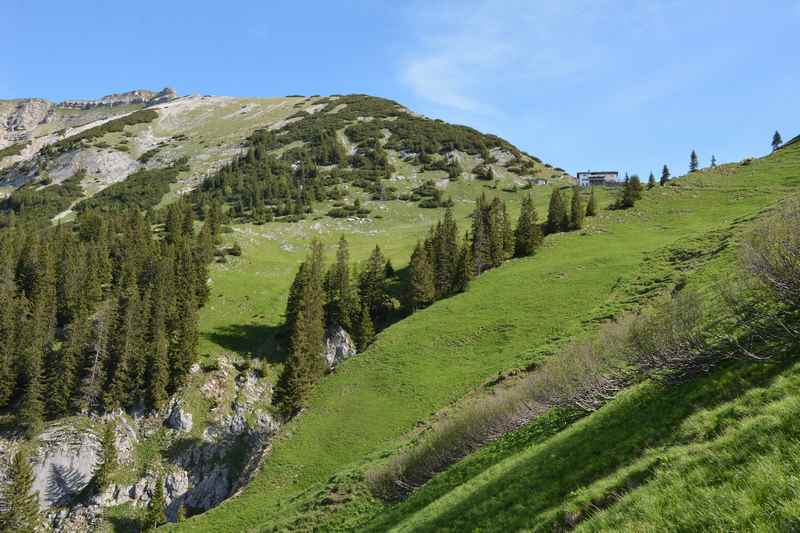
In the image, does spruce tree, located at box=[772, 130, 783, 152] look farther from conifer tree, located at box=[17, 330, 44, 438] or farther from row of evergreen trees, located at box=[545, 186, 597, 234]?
conifer tree, located at box=[17, 330, 44, 438]

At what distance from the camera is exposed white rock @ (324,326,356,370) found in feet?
237

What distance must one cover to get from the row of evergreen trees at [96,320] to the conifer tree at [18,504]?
31.6 feet

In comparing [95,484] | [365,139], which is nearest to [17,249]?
[95,484]

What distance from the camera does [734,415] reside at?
1257 centimetres

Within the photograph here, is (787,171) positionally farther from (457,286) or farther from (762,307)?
(762,307)

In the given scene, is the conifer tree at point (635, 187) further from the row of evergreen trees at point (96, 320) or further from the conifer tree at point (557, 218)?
the row of evergreen trees at point (96, 320)

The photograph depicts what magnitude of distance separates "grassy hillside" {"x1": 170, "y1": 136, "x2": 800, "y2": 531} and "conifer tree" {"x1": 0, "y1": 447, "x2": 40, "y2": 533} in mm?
20967

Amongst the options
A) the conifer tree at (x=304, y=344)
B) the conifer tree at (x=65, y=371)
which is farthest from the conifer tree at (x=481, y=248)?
the conifer tree at (x=65, y=371)

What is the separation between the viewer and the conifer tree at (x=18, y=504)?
46.2 meters

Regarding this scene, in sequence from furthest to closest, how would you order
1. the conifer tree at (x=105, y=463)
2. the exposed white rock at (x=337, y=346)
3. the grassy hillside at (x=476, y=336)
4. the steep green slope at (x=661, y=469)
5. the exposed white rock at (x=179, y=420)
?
1. the exposed white rock at (x=337, y=346)
2. the exposed white rock at (x=179, y=420)
3. the conifer tree at (x=105, y=463)
4. the grassy hillside at (x=476, y=336)
5. the steep green slope at (x=661, y=469)

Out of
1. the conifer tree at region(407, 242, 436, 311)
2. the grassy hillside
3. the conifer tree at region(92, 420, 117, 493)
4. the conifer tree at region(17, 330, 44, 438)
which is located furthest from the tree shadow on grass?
the conifer tree at region(407, 242, 436, 311)

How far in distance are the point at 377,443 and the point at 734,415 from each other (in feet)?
120

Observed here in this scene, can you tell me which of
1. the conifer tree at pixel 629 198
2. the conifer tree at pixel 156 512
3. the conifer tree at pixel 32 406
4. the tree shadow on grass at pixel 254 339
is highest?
the conifer tree at pixel 629 198

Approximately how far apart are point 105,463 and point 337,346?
33.8 metres
